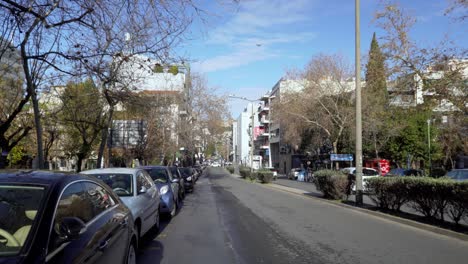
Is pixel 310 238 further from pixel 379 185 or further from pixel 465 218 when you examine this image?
pixel 379 185

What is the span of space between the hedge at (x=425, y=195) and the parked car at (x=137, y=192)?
6829 mm

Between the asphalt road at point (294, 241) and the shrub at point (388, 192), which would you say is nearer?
the asphalt road at point (294, 241)

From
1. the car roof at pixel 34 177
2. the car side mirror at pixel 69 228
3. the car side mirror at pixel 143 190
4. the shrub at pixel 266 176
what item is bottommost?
the shrub at pixel 266 176

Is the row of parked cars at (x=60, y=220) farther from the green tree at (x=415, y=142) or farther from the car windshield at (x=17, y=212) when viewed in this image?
the green tree at (x=415, y=142)

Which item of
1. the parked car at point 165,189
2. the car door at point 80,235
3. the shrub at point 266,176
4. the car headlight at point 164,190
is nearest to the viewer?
the car door at point 80,235

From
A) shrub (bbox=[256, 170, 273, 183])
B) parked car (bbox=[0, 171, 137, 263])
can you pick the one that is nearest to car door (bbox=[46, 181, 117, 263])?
parked car (bbox=[0, 171, 137, 263])

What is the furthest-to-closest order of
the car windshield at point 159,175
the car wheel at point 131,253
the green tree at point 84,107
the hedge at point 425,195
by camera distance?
the green tree at point 84,107, the car windshield at point 159,175, the hedge at point 425,195, the car wheel at point 131,253

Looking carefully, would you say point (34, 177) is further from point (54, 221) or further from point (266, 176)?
point (266, 176)

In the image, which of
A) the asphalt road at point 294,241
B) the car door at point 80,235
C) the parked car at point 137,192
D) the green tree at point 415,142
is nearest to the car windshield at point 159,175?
the asphalt road at point 294,241

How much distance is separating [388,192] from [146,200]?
8.43m

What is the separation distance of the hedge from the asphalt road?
0.83 metres

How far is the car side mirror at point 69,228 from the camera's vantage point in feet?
12.1

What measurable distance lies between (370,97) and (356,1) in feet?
71.3

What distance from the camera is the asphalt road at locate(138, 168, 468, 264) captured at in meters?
7.82
